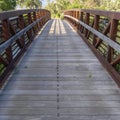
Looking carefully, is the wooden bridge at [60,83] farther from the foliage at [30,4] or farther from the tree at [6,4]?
the foliage at [30,4]

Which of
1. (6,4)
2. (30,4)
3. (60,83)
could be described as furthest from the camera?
(30,4)

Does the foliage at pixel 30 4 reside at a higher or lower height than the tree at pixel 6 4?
lower

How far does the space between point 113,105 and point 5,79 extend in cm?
208

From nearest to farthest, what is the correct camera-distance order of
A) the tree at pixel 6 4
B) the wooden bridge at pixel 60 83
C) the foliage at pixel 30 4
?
the wooden bridge at pixel 60 83 → the tree at pixel 6 4 → the foliage at pixel 30 4

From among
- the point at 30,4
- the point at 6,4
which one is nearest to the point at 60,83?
the point at 6,4

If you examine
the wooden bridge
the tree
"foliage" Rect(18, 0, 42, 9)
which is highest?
the wooden bridge

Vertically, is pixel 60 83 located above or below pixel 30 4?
above

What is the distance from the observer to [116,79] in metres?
5.12

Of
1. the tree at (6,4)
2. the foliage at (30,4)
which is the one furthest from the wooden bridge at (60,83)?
the foliage at (30,4)

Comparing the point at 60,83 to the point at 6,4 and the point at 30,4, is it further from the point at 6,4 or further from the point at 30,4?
the point at 30,4

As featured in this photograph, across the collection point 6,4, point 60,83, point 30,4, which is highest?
point 60,83

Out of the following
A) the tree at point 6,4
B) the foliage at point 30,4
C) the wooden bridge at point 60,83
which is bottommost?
the foliage at point 30,4

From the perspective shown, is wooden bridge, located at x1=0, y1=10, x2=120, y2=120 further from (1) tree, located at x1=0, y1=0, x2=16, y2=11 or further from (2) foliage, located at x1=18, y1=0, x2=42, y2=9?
(2) foliage, located at x1=18, y1=0, x2=42, y2=9

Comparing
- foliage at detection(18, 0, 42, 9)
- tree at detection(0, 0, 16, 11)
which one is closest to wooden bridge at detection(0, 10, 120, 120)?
tree at detection(0, 0, 16, 11)
